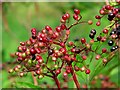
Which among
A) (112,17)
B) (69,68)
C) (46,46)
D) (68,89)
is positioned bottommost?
(68,89)

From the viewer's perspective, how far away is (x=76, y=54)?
175 cm

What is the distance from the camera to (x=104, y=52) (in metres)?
1.86

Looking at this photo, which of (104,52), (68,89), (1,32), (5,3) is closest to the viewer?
(104,52)

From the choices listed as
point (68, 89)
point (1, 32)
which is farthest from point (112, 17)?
point (1, 32)

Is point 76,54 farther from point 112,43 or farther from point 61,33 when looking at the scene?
point 112,43

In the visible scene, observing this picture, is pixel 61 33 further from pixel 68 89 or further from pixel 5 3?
pixel 5 3

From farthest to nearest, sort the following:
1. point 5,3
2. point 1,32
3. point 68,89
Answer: point 1,32
point 5,3
point 68,89

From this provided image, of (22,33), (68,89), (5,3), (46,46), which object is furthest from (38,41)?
(22,33)

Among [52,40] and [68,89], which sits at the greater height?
[52,40]

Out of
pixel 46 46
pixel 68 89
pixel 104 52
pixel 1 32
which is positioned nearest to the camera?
pixel 46 46

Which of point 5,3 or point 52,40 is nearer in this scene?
point 52,40

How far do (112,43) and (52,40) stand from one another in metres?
0.36

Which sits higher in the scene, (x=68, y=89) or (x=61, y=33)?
(x=61, y=33)

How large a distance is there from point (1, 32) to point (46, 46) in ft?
10.9
